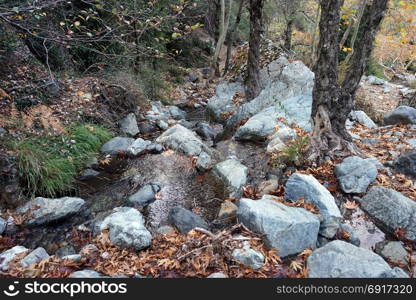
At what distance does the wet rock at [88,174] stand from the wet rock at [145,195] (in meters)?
1.08

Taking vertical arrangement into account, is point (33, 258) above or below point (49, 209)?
above

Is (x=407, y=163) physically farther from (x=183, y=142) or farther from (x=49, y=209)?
(x=49, y=209)

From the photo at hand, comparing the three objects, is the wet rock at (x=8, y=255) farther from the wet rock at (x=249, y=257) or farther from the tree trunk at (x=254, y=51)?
the tree trunk at (x=254, y=51)

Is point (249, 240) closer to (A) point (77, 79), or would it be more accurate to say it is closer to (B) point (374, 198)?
(B) point (374, 198)

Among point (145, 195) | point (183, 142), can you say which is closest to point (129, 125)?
point (183, 142)

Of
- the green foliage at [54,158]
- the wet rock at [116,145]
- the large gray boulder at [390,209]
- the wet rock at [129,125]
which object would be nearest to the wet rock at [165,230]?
the green foliage at [54,158]

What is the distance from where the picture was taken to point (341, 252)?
9.11 feet

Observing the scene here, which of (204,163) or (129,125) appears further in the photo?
(129,125)

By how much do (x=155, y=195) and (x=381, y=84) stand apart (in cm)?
1090

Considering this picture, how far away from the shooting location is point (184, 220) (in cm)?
363

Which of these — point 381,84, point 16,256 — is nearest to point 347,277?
point 16,256

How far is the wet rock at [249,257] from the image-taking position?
2894mm

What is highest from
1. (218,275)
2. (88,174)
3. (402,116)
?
(402,116)

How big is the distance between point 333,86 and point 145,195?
10.5 feet
